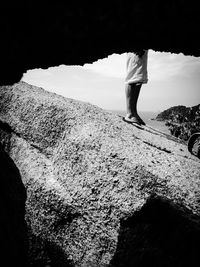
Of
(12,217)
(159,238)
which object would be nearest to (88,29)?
(159,238)

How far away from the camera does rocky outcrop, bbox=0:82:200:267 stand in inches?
65.7

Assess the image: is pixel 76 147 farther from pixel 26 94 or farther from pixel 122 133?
pixel 26 94

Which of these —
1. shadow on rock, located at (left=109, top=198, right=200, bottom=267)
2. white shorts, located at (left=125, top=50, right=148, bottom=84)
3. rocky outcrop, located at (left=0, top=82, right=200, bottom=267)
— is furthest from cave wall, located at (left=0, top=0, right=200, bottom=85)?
white shorts, located at (left=125, top=50, right=148, bottom=84)

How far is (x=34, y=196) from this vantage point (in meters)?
2.20

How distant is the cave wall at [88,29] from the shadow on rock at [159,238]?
1333mm

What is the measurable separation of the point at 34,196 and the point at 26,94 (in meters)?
1.56

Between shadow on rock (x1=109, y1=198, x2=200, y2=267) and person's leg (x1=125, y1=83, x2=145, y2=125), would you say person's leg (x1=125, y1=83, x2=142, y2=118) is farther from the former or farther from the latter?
shadow on rock (x1=109, y1=198, x2=200, y2=267)

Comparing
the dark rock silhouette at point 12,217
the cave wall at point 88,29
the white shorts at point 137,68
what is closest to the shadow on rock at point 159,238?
the dark rock silhouette at point 12,217

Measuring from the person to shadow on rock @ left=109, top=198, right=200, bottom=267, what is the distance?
1.46 meters

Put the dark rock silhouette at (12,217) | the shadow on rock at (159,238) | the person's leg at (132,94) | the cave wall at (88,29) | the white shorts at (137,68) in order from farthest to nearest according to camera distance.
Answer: the person's leg at (132,94) → the white shorts at (137,68) → the dark rock silhouette at (12,217) → the shadow on rock at (159,238) → the cave wall at (88,29)

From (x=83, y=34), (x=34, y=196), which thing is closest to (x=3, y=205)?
(x=34, y=196)

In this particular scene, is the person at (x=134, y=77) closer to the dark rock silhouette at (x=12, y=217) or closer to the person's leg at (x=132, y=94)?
the person's leg at (x=132, y=94)

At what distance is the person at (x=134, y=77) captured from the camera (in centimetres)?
261

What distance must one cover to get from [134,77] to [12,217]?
2351 mm
